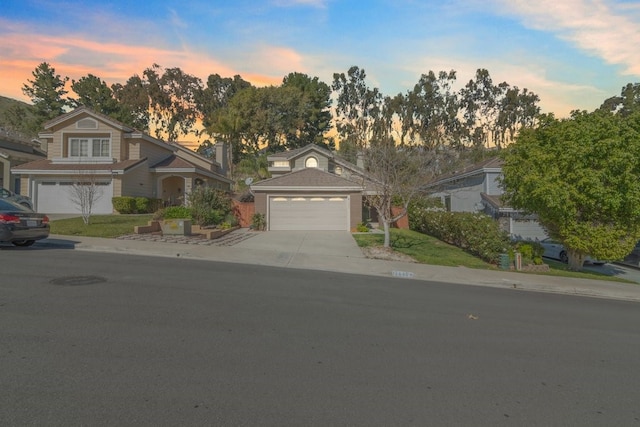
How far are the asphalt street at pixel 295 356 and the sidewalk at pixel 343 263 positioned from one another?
2.67 metres

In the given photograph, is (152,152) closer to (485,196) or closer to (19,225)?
(19,225)

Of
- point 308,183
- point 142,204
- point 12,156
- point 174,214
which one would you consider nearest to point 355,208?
point 308,183

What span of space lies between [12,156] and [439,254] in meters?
31.5

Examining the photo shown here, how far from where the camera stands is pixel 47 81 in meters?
54.2

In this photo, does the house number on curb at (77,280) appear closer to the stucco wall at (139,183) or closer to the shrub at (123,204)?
the shrub at (123,204)

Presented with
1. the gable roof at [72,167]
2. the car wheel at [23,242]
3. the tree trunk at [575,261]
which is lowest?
the tree trunk at [575,261]

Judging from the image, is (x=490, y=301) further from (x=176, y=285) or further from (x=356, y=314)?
(x=176, y=285)

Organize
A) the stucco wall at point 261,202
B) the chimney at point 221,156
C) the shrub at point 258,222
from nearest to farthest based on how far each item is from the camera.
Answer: the shrub at point 258,222 < the stucco wall at point 261,202 < the chimney at point 221,156

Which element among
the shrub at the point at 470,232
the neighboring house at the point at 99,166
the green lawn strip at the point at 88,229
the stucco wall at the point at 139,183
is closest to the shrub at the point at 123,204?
the neighboring house at the point at 99,166

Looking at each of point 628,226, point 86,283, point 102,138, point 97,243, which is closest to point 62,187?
point 102,138

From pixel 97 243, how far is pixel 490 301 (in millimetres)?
12317

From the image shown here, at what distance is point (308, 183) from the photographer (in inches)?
1046

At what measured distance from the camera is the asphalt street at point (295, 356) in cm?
382

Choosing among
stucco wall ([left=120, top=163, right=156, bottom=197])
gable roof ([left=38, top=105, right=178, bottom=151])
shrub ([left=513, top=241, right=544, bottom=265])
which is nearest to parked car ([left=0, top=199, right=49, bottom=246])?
stucco wall ([left=120, top=163, right=156, bottom=197])
